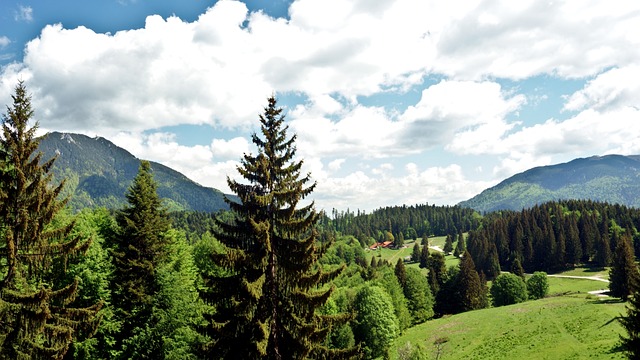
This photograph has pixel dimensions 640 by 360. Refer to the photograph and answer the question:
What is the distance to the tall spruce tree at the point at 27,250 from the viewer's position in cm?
1600

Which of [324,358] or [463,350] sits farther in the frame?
[463,350]

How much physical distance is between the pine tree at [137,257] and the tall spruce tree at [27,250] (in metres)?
11.8

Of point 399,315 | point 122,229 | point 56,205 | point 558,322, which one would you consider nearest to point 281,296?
point 56,205

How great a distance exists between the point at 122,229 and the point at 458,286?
88.3 metres

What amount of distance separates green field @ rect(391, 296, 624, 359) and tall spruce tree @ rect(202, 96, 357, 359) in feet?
103

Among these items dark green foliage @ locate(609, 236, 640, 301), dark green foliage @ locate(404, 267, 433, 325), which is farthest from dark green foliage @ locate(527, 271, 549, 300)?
dark green foliage @ locate(404, 267, 433, 325)

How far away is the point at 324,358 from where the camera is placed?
18.3 meters

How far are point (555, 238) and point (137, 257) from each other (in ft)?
520

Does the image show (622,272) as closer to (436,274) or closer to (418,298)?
(418,298)

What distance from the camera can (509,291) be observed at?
308 feet

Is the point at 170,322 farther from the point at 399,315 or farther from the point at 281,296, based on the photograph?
the point at 399,315

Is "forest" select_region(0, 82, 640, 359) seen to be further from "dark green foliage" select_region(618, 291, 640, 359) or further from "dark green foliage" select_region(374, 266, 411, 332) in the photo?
"dark green foliage" select_region(374, 266, 411, 332)

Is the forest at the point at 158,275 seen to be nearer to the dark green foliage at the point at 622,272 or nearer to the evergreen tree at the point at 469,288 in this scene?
the dark green foliage at the point at 622,272

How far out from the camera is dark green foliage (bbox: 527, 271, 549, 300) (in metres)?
96.6
